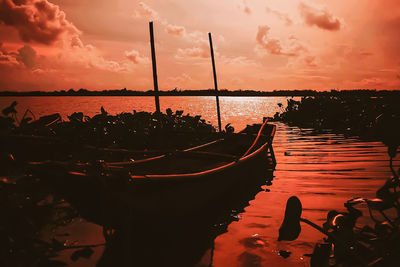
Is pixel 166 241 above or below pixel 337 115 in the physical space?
below

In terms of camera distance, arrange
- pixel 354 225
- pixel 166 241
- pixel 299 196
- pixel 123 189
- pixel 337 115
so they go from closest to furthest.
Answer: pixel 354 225 → pixel 123 189 → pixel 166 241 → pixel 299 196 → pixel 337 115

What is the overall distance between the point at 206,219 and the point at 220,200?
3.09ft

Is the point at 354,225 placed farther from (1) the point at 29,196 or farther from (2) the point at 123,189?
(1) the point at 29,196

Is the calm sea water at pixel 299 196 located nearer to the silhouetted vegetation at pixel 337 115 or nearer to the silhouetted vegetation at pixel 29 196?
the silhouetted vegetation at pixel 29 196

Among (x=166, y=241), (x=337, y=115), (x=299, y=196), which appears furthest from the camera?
(x=337, y=115)

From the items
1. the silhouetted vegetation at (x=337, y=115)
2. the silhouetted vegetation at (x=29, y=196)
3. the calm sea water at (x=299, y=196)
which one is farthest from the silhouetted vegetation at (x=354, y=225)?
the silhouetted vegetation at (x=337, y=115)

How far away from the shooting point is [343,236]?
2781 millimetres

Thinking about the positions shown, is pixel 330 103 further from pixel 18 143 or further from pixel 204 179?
pixel 18 143

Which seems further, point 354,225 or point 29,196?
point 29,196

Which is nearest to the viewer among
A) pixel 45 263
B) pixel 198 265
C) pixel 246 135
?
pixel 45 263

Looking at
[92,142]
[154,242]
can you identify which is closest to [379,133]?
[154,242]

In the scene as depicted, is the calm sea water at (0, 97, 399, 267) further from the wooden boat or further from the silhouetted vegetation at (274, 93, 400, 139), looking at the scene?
the silhouetted vegetation at (274, 93, 400, 139)

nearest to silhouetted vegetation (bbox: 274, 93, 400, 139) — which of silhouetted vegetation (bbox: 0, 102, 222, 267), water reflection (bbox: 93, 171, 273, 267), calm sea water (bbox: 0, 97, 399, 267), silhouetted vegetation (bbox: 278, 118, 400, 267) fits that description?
calm sea water (bbox: 0, 97, 399, 267)

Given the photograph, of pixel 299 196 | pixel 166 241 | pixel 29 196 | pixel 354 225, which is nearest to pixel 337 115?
pixel 299 196
